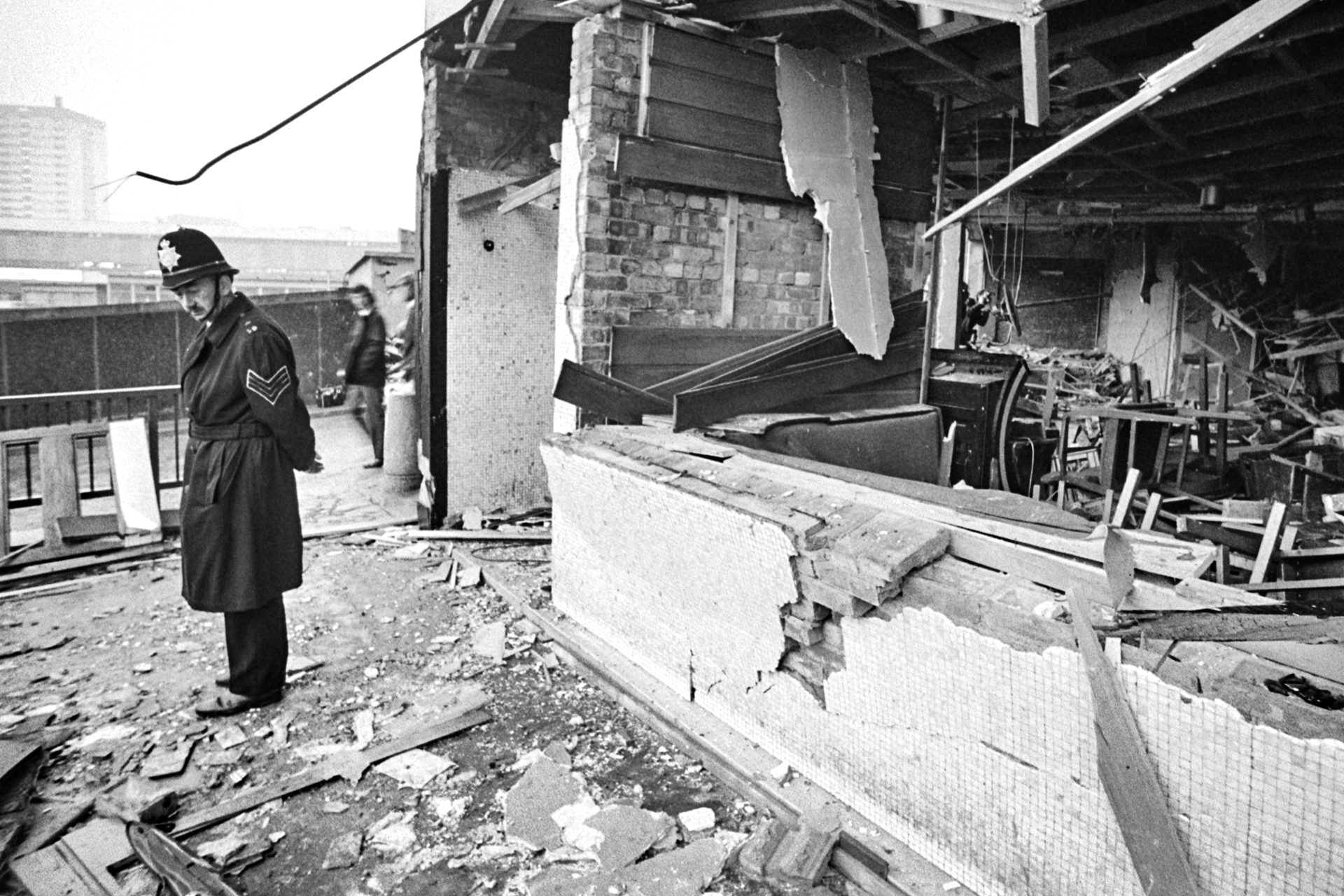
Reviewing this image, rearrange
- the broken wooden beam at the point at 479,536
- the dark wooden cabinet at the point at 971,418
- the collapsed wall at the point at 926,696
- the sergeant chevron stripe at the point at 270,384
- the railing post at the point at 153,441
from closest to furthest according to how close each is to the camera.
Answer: the collapsed wall at the point at 926,696, the sergeant chevron stripe at the point at 270,384, the dark wooden cabinet at the point at 971,418, the railing post at the point at 153,441, the broken wooden beam at the point at 479,536

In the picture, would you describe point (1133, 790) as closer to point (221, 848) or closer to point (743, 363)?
point (221, 848)

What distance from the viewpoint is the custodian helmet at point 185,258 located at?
3352 mm

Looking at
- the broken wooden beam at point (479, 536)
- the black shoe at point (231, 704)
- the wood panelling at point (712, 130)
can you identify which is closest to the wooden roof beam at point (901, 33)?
the wood panelling at point (712, 130)

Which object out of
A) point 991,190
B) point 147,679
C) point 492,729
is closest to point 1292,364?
point 991,190

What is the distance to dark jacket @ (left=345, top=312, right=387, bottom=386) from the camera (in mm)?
8102

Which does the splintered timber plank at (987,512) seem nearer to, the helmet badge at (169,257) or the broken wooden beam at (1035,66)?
the broken wooden beam at (1035,66)

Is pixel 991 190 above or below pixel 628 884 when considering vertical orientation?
above

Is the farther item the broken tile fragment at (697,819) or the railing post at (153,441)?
the railing post at (153,441)

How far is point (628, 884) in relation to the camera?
246 cm

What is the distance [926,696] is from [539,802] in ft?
4.58

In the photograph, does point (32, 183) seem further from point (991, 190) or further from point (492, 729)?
point (991, 190)

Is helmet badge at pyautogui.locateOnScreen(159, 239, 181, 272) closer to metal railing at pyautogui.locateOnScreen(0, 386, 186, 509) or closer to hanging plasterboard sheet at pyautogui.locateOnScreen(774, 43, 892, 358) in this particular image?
metal railing at pyautogui.locateOnScreen(0, 386, 186, 509)

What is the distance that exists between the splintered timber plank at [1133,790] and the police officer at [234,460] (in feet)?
10.4

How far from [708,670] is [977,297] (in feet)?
16.3
